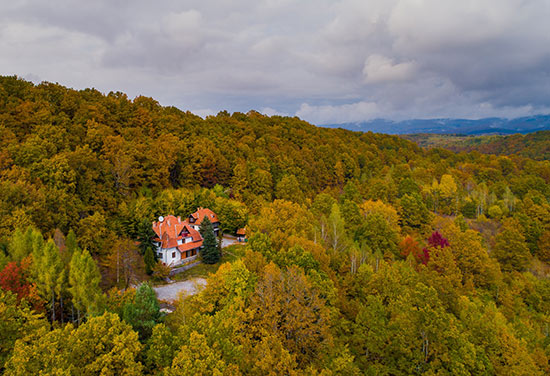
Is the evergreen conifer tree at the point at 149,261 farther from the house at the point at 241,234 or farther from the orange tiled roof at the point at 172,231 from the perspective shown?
the house at the point at 241,234

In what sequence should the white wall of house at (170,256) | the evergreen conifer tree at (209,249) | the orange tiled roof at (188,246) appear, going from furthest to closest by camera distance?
1. the orange tiled roof at (188,246)
2. the evergreen conifer tree at (209,249)
3. the white wall of house at (170,256)

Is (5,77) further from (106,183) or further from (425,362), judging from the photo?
(425,362)

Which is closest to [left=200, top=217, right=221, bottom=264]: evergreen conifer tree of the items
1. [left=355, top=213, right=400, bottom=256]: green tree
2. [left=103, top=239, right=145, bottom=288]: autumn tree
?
[left=103, top=239, right=145, bottom=288]: autumn tree

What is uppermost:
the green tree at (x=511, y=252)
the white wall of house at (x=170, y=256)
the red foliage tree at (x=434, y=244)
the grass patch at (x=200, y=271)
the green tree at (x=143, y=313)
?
the green tree at (x=143, y=313)

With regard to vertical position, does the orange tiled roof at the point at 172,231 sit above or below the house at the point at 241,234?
above

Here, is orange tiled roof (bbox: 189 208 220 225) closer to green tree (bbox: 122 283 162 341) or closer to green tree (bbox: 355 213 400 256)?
green tree (bbox: 355 213 400 256)

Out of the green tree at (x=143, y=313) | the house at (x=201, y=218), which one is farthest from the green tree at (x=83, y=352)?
the house at (x=201, y=218)

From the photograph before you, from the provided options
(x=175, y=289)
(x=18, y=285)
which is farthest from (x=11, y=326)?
(x=175, y=289)

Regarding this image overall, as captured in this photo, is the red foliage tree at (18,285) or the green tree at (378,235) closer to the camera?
the red foliage tree at (18,285)

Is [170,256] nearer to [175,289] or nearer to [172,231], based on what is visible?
[172,231]
